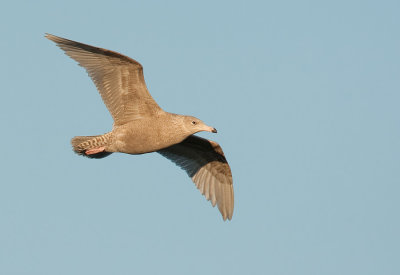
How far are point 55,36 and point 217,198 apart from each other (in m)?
5.79

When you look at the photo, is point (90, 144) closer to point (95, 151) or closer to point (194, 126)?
point (95, 151)

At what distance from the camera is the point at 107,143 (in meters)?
14.9

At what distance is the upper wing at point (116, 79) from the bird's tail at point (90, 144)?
1.55 ft

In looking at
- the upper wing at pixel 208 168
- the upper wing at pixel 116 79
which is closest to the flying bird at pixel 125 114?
the upper wing at pixel 116 79

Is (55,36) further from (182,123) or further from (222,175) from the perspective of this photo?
(222,175)

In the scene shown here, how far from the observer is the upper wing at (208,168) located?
56.2 feet

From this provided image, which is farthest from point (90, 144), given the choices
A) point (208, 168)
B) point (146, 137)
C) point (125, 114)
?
point (208, 168)

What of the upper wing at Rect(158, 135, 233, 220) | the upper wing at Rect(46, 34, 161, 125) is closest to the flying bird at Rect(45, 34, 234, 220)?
the upper wing at Rect(46, 34, 161, 125)

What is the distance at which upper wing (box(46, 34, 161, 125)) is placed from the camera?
14195 mm

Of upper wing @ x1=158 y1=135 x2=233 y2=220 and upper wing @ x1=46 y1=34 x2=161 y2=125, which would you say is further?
upper wing @ x1=158 y1=135 x2=233 y2=220

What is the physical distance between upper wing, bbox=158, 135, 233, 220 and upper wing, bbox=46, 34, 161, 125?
104 inches

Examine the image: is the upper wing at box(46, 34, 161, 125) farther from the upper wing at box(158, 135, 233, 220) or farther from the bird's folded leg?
the upper wing at box(158, 135, 233, 220)

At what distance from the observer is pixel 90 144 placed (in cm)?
1509

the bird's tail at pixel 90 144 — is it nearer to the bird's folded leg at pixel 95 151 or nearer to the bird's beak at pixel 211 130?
the bird's folded leg at pixel 95 151
